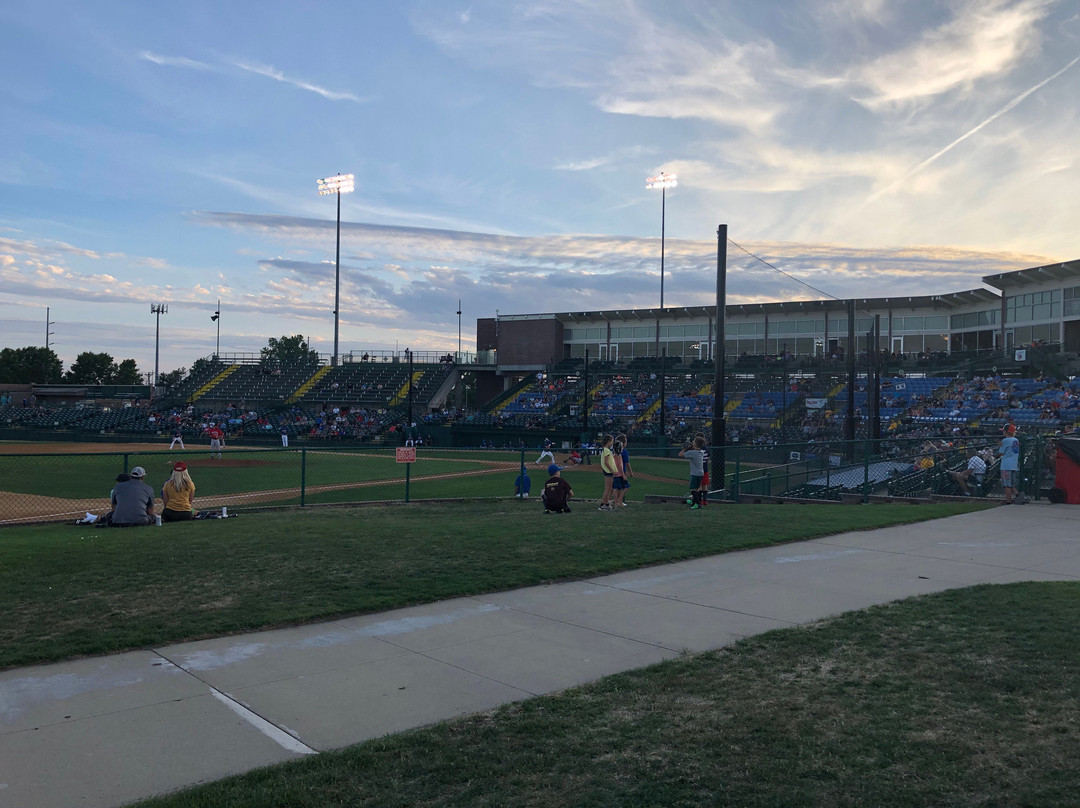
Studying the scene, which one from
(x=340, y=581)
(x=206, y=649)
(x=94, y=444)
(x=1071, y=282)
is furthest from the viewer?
(x=94, y=444)

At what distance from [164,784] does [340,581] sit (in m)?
4.65

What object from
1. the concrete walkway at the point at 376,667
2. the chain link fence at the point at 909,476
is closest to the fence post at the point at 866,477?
the chain link fence at the point at 909,476

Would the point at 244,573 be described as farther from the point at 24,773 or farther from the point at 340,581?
the point at 24,773

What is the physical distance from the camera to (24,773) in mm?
4375

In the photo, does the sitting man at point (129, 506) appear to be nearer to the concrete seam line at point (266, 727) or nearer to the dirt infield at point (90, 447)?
the concrete seam line at point (266, 727)

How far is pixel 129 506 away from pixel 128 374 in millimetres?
111737

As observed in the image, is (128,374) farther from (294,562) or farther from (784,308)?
(294,562)

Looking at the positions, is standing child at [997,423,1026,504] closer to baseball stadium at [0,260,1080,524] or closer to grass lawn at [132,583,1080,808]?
baseball stadium at [0,260,1080,524]

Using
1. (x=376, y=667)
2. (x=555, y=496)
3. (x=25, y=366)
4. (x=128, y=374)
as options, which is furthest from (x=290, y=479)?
(x=128, y=374)

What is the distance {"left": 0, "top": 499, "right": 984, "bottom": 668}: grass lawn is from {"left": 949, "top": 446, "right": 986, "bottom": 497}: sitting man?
4.02 m

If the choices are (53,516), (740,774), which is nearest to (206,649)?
(740,774)

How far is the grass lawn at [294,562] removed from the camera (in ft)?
23.9

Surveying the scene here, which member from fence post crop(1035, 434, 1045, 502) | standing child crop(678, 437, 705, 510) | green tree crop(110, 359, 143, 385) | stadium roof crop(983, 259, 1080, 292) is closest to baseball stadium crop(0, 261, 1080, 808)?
standing child crop(678, 437, 705, 510)

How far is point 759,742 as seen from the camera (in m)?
4.67
